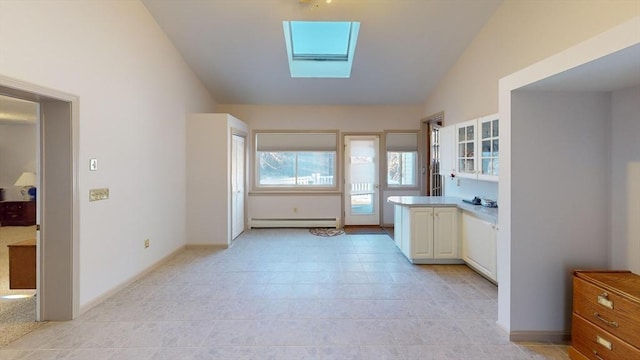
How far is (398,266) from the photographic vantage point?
14.6ft

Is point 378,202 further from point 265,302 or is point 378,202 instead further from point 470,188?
point 265,302

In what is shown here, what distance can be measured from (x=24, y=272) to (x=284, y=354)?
3.04 m

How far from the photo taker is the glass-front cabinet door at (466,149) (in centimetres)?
448

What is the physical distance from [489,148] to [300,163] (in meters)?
4.16

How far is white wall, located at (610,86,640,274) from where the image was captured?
2.34 metres

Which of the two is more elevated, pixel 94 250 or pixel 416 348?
pixel 94 250

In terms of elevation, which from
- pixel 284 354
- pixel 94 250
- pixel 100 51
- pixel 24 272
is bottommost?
pixel 284 354

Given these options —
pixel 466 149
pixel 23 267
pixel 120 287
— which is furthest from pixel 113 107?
pixel 466 149

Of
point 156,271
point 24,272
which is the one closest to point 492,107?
point 156,271

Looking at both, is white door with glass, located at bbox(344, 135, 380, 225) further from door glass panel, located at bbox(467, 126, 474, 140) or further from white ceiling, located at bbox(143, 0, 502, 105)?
door glass panel, located at bbox(467, 126, 474, 140)

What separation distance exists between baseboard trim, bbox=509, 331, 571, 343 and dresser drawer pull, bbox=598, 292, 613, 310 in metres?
0.63

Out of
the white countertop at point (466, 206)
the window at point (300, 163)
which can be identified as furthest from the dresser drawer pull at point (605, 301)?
the window at point (300, 163)

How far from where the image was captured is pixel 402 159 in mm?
7336

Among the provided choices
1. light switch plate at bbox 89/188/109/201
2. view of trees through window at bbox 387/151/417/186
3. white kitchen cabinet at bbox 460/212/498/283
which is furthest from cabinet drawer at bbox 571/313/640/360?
view of trees through window at bbox 387/151/417/186
